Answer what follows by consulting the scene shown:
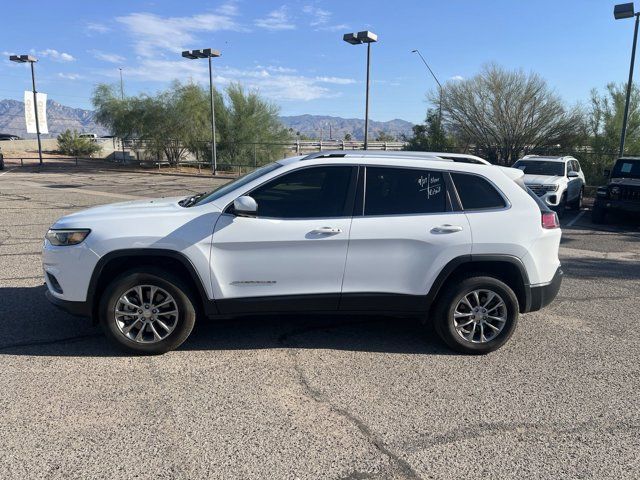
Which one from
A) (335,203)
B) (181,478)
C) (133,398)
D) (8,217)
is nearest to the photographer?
(181,478)

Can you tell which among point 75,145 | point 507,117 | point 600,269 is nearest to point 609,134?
point 507,117

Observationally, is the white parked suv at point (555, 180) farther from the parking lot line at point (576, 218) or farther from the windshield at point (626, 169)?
the windshield at point (626, 169)

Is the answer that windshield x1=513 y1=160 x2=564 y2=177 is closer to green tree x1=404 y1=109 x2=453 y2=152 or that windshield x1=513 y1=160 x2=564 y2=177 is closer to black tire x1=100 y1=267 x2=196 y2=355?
green tree x1=404 y1=109 x2=453 y2=152

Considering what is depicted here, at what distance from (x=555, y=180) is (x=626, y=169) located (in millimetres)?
1636

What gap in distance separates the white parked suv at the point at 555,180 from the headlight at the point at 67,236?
11.5 meters

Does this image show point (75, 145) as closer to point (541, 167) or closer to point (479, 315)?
point (541, 167)

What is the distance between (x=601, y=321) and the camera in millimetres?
5586

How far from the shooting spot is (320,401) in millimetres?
3768

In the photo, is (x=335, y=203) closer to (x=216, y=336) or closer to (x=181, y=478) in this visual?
(x=216, y=336)

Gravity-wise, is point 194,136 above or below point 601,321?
above

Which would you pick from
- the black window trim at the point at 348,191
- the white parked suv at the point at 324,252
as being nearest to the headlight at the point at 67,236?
the white parked suv at the point at 324,252

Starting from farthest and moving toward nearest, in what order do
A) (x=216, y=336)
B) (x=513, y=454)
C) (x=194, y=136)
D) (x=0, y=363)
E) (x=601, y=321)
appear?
(x=194, y=136)
(x=601, y=321)
(x=216, y=336)
(x=0, y=363)
(x=513, y=454)

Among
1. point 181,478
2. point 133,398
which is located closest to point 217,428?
point 181,478

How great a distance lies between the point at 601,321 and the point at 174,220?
14.7 ft
